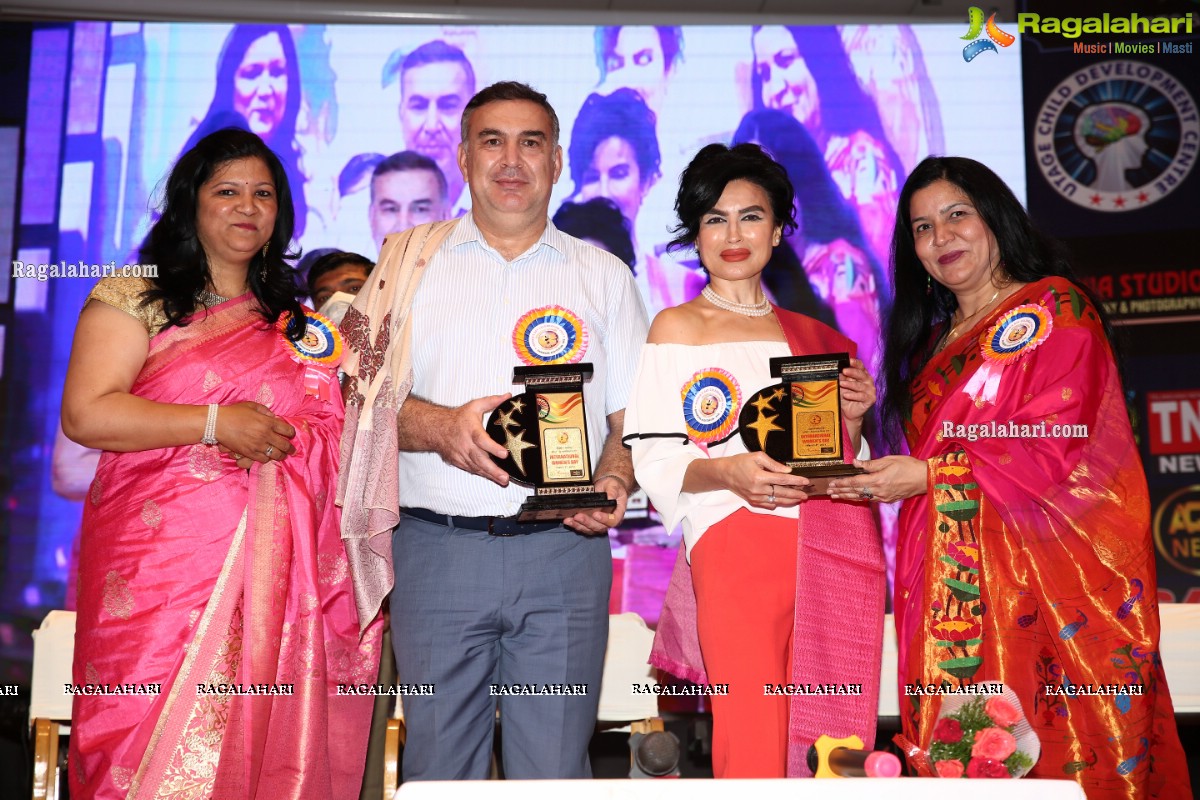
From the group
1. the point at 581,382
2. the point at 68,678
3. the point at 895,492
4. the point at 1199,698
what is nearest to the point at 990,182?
the point at 895,492

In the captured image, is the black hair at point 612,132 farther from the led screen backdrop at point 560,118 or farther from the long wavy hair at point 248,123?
the long wavy hair at point 248,123

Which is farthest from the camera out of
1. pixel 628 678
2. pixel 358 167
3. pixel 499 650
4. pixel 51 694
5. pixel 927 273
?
pixel 358 167

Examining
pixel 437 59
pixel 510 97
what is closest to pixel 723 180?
pixel 510 97

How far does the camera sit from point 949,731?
199cm

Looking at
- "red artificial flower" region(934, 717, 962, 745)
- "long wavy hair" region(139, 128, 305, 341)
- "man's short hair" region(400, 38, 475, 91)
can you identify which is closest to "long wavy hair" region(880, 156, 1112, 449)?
"red artificial flower" region(934, 717, 962, 745)

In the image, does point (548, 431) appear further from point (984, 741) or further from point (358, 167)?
point (358, 167)

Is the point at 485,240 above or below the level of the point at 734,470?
above

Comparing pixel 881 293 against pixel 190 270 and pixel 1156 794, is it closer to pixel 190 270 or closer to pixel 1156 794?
pixel 1156 794

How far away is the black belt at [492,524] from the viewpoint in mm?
2775

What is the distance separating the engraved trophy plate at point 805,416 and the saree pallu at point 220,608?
1.22m

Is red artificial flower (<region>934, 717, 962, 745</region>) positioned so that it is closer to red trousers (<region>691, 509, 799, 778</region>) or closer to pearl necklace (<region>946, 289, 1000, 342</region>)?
red trousers (<region>691, 509, 799, 778</region>)

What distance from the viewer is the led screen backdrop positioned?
4836 millimetres

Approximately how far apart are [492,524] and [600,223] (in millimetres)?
2407

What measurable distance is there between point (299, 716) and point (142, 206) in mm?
2836
